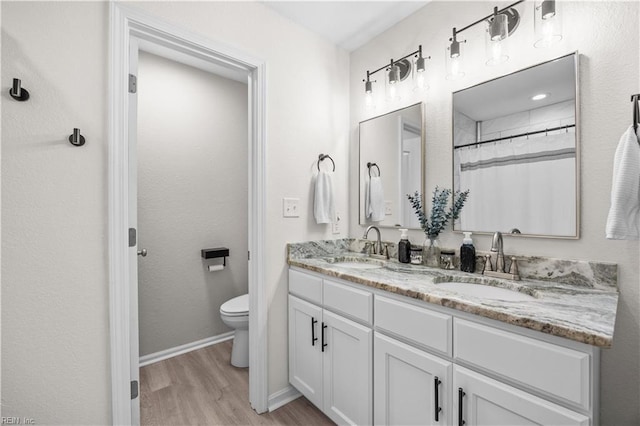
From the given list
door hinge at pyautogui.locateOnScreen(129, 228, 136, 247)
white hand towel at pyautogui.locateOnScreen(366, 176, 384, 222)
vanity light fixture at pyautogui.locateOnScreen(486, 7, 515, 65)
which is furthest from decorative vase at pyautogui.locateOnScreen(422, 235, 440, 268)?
door hinge at pyautogui.locateOnScreen(129, 228, 136, 247)

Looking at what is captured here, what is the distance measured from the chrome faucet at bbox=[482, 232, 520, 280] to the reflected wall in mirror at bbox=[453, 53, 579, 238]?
0.32 feet

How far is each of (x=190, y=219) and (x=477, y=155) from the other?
226cm

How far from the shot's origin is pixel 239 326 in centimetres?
217

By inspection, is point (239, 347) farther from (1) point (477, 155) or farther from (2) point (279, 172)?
(1) point (477, 155)

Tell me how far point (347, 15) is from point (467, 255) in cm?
169

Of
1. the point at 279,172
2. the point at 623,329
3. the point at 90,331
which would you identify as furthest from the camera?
the point at 279,172

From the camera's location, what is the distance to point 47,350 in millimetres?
1187

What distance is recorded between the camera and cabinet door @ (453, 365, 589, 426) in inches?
32.1

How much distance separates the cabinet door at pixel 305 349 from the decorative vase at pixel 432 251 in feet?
2.35

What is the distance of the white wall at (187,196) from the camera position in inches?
91.7

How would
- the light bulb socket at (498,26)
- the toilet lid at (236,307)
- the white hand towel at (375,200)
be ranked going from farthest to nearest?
the toilet lid at (236,307)
the white hand towel at (375,200)
the light bulb socket at (498,26)

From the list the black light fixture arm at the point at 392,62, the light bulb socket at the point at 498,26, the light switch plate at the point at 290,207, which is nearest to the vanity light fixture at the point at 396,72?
the black light fixture arm at the point at 392,62

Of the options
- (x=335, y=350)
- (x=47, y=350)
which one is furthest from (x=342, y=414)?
(x=47, y=350)

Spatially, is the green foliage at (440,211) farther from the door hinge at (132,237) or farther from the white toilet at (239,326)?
the door hinge at (132,237)
